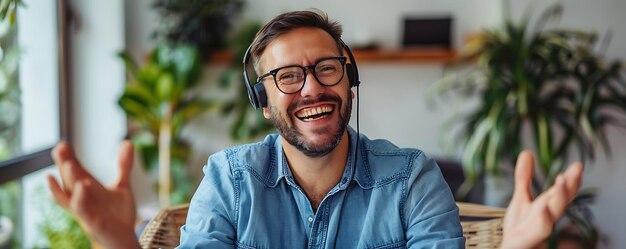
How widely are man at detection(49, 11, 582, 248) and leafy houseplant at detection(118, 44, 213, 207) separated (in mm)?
1722

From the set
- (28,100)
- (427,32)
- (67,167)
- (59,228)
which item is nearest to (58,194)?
(67,167)

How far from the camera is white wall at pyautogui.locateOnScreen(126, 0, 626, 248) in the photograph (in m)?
3.07

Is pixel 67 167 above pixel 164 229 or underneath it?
above

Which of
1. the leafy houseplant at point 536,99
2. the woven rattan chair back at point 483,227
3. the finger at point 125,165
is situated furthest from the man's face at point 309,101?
the leafy houseplant at point 536,99

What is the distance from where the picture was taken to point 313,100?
50.4 inches

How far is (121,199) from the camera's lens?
106cm

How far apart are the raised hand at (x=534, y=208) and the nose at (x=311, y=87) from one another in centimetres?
39

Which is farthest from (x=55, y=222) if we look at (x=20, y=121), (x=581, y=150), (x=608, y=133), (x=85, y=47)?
(x=608, y=133)

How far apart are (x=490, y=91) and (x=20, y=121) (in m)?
1.86

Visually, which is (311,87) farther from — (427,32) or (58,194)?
(427,32)

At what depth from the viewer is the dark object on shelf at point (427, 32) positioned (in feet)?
10.4

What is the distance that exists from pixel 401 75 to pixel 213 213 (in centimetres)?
210

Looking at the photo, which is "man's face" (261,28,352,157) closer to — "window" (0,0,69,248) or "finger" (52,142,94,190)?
"finger" (52,142,94,190)

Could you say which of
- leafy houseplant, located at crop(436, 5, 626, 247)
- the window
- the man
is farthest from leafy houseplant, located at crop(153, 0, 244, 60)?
the man
